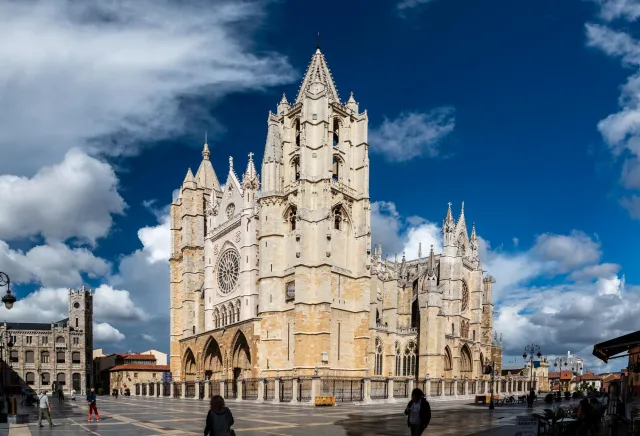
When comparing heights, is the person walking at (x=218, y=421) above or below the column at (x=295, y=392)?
above

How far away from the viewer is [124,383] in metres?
84.1

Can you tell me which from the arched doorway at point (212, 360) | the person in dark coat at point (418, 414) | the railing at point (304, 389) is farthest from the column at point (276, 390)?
the person in dark coat at point (418, 414)

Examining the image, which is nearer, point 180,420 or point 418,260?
point 180,420

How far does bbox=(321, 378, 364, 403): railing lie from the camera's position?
39344mm

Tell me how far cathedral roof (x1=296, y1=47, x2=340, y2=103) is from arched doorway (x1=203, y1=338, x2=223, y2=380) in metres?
25.6

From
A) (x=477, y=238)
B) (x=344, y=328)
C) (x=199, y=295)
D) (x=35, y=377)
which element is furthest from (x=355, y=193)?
(x=35, y=377)

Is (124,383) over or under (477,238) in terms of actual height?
under

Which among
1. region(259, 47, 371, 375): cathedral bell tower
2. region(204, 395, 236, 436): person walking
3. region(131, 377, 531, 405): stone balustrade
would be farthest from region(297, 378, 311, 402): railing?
region(204, 395, 236, 436): person walking

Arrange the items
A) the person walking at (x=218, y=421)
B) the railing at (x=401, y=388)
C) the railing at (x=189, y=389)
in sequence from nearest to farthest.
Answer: the person walking at (x=218, y=421) < the railing at (x=401, y=388) < the railing at (x=189, y=389)

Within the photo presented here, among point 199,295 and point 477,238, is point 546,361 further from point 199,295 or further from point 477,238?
point 199,295

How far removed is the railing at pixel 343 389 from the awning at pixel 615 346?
24.6 meters

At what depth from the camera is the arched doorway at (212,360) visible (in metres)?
51.9

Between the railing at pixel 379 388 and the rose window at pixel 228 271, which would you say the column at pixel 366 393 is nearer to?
the railing at pixel 379 388

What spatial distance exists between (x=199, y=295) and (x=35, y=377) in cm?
4231
